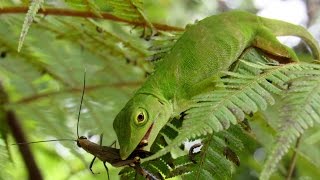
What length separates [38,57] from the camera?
2225 mm

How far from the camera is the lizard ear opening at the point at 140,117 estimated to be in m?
1.31

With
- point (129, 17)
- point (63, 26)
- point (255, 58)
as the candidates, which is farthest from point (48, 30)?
point (255, 58)

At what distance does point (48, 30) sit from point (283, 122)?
4.78ft

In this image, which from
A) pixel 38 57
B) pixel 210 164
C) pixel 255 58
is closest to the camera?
pixel 210 164

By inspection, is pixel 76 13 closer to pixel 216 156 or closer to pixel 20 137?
pixel 20 137

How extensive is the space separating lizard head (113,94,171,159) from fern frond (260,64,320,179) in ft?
1.27

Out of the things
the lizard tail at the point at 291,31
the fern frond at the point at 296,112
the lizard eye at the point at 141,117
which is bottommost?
the lizard eye at the point at 141,117

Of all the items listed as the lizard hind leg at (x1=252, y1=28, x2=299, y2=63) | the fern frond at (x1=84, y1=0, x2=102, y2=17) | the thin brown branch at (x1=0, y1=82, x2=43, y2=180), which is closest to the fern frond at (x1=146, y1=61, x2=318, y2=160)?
the lizard hind leg at (x1=252, y1=28, x2=299, y2=63)

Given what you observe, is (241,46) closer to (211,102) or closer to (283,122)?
(211,102)

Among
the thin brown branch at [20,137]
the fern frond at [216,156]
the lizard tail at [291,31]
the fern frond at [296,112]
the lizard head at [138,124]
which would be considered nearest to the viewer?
the fern frond at [296,112]

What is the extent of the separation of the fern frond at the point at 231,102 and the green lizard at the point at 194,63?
25 cm

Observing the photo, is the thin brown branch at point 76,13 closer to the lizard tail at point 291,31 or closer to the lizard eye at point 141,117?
the lizard tail at point 291,31

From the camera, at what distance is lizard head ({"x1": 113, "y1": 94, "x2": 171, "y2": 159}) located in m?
1.30

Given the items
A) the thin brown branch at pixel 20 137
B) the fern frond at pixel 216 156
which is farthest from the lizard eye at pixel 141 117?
the thin brown branch at pixel 20 137
